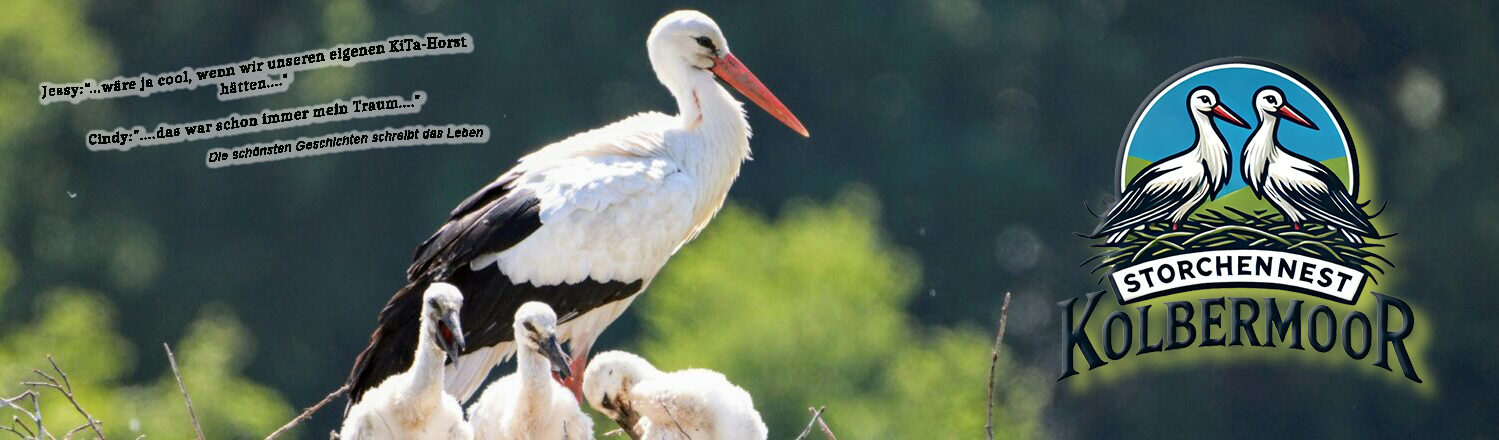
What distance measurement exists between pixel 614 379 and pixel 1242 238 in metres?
4.00

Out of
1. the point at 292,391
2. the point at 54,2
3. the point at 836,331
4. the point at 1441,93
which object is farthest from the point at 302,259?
the point at 1441,93

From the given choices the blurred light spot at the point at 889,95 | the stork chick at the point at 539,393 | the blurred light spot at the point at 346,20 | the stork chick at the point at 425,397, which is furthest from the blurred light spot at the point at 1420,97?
the stork chick at the point at 425,397

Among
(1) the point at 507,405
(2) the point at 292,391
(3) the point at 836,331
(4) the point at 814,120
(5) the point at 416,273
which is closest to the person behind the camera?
(1) the point at 507,405

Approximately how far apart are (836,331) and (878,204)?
8.01 ft

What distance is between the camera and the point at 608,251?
25.8ft

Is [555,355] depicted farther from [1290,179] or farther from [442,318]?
[1290,179]

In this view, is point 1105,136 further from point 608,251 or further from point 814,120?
point 608,251

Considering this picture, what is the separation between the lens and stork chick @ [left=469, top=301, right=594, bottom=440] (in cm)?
641

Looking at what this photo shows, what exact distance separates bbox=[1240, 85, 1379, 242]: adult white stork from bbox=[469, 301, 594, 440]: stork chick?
4717mm

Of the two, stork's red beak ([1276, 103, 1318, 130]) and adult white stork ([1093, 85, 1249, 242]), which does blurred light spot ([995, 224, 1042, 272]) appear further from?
stork's red beak ([1276, 103, 1318, 130])

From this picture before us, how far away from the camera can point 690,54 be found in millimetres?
8258

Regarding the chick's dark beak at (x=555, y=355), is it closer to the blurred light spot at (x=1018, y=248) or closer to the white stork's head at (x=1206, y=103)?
the white stork's head at (x=1206, y=103)

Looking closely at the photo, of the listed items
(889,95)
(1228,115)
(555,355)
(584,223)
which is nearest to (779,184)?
(889,95)

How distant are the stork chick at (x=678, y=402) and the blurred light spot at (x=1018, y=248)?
14.9 metres
